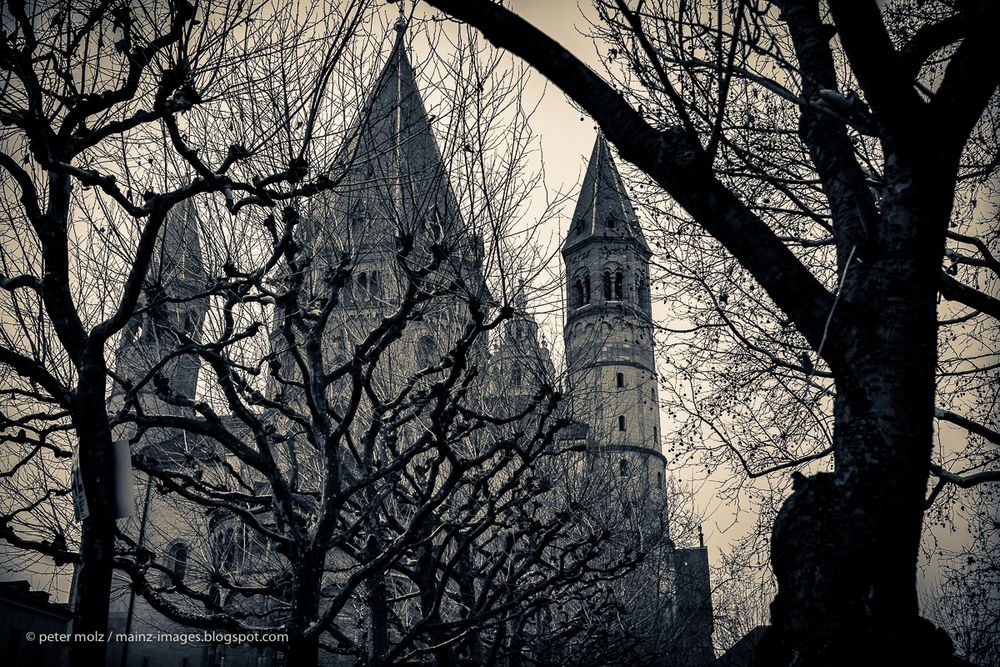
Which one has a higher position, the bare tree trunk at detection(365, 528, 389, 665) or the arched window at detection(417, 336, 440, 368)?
the arched window at detection(417, 336, 440, 368)

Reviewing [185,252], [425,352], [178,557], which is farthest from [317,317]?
[178,557]

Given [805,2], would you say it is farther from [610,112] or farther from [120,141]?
[120,141]

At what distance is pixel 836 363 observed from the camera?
10.4ft

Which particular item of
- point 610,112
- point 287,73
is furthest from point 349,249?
point 610,112

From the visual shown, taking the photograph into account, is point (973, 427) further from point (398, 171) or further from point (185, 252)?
point (185, 252)

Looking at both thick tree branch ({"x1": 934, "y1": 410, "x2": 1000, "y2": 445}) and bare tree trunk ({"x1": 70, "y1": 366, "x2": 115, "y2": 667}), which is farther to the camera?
thick tree branch ({"x1": 934, "y1": 410, "x2": 1000, "y2": 445})

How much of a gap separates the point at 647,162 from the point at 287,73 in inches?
181

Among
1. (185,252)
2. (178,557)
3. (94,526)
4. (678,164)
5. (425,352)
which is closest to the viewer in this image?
(678,164)

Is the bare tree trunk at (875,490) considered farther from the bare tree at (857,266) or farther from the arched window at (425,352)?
the arched window at (425,352)

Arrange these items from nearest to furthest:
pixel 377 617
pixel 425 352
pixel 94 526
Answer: pixel 94 526
pixel 377 617
pixel 425 352

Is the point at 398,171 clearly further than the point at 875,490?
Yes

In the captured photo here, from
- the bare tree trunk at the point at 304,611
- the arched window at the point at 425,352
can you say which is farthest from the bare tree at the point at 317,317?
the arched window at the point at 425,352

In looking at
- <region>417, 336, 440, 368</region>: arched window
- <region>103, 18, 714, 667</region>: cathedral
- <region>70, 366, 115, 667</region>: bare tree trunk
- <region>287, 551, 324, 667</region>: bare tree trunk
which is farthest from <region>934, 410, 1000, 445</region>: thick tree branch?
<region>417, 336, 440, 368</region>: arched window

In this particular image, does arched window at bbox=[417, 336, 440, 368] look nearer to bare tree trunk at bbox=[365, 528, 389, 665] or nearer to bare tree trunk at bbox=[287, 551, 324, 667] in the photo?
bare tree trunk at bbox=[365, 528, 389, 665]
